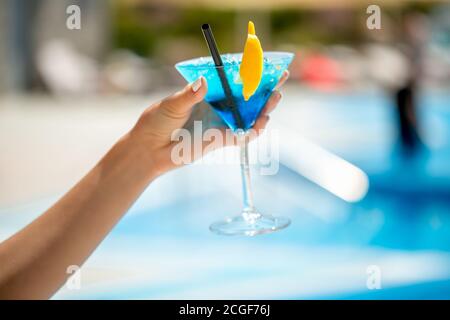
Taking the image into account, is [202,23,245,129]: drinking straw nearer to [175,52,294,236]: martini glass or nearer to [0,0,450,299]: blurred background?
[175,52,294,236]: martini glass

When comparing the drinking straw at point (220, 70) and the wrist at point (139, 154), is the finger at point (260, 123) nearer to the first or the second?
the drinking straw at point (220, 70)

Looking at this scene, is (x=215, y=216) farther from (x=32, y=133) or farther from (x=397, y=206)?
(x=32, y=133)

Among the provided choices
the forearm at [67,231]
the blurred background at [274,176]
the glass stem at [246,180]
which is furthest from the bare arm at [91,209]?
the blurred background at [274,176]

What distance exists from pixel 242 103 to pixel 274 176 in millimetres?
4075

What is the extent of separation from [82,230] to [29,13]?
943 centimetres

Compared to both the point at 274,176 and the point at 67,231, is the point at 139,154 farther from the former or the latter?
the point at 274,176

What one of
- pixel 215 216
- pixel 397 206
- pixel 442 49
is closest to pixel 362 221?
pixel 397 206

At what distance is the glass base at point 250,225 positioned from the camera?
137 cm

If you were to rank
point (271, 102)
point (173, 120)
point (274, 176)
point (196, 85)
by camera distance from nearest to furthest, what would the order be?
point (196, 85)
point (173, 120)
point (271, 102)
point (274, 176)

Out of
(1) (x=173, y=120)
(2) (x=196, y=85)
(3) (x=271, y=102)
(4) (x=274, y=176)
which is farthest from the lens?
(4) (x=274, y=176)

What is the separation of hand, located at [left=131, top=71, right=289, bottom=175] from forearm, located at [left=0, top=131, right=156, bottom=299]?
0.19 ft

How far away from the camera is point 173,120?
136cm

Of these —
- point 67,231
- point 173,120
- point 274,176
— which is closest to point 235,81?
point 173,120

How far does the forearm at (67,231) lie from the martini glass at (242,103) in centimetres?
21
